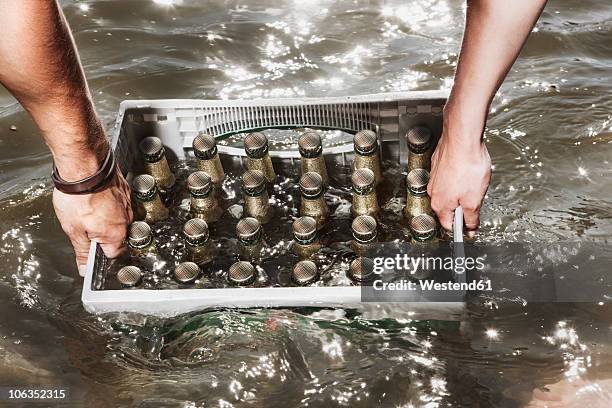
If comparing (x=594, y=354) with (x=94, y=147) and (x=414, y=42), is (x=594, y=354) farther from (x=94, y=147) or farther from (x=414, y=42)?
(x=414, y=42)

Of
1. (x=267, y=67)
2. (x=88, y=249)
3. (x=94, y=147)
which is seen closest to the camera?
(x=94, y=147)

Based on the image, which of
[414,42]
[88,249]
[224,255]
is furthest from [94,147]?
[414,42]

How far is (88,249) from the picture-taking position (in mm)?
2086

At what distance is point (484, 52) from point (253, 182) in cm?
81

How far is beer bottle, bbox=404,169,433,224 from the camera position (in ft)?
6.75

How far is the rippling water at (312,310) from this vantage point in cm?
191

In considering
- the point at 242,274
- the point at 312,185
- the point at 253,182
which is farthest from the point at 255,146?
the point at 242,274

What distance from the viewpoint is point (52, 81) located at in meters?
1.79

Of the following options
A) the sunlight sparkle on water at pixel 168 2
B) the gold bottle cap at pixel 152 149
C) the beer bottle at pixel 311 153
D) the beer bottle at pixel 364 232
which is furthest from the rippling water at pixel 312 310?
the beer bottle at pixel 311 153

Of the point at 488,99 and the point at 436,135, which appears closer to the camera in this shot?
the point at 488,99

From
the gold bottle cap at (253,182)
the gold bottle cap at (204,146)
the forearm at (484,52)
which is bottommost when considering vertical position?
the gold bottle cap at (253,182)

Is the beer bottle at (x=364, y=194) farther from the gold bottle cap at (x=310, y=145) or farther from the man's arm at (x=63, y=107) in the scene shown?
the man's arm at (x=63, y=107)

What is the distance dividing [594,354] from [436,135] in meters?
0.85

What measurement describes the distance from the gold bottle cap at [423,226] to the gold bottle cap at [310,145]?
427mm
